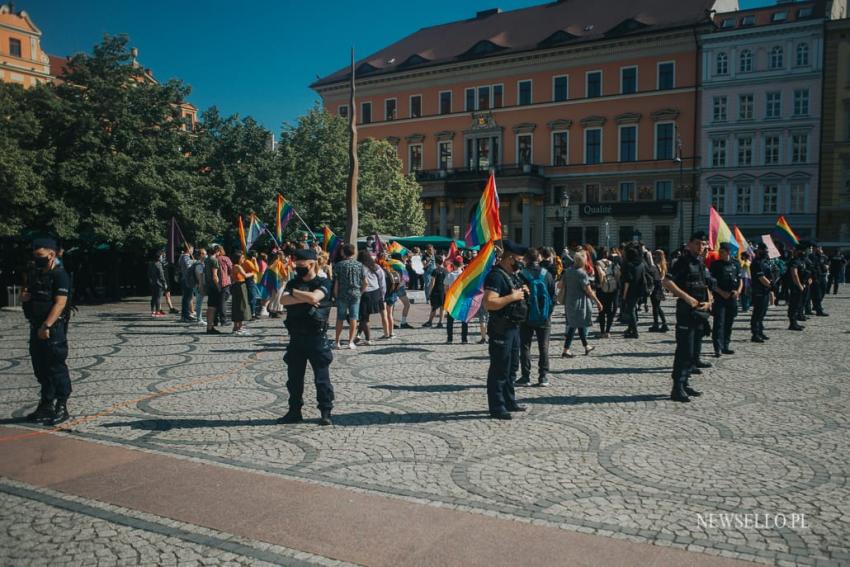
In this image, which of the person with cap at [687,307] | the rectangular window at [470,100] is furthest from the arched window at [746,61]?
the person with cap at [687,307]

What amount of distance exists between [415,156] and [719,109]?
87.3 feet

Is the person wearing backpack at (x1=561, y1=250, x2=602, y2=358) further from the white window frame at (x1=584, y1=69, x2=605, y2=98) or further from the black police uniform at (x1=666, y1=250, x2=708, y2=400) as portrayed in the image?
the white window frame at (x1=584, y1=69, x2=605, y2=98)

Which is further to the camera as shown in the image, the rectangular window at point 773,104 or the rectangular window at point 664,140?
the rectangular window at point 664,140

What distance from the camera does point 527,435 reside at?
6.61 m

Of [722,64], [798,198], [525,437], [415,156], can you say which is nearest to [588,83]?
[722,64]

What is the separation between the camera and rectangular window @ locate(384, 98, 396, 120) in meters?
63.8

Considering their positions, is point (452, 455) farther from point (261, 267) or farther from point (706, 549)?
point (261, 267)

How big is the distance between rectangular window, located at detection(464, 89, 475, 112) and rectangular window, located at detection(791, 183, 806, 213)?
26.7 metres

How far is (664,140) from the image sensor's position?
52094 millimetres

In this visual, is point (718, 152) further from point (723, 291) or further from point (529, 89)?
point (723, 291)

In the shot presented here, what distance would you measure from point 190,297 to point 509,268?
1197 centimetres

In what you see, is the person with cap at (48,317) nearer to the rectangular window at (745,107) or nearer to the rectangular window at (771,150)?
the rectangular window at (771,150)

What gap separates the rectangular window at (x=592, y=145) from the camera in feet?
180

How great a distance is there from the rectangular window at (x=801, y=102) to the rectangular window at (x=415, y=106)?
101 feet
